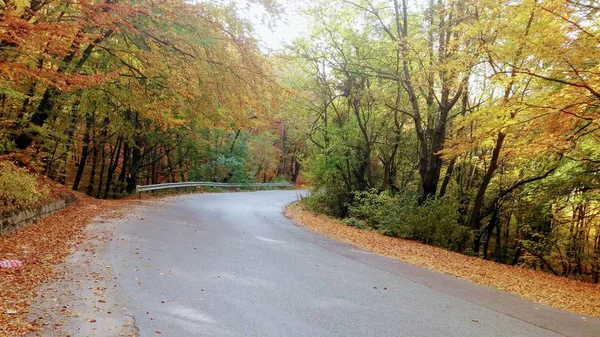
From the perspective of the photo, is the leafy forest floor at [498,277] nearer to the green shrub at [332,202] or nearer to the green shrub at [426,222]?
the green shrub at [426,222]

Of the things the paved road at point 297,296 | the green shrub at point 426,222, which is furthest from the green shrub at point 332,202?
the paved road at point 297,296

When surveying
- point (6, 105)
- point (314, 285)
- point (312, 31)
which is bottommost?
point (314, 285)

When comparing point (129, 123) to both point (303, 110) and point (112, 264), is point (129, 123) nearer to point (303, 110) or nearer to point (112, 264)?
point (303, 110)

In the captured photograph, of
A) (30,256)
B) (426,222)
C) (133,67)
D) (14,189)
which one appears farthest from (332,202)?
(30,256)

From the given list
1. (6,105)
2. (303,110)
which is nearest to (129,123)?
(6,105)

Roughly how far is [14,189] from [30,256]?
317 cm

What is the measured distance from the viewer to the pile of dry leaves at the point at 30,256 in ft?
14.8

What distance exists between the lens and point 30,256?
7066 millimetres

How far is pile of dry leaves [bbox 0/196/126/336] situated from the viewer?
452 centimetres

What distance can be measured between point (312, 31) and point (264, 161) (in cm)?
2154

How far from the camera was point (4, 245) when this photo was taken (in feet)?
24.9

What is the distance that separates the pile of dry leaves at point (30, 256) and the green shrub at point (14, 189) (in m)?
0.61

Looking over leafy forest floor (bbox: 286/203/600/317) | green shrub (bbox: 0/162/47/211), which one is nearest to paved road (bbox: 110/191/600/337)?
leafy forest floor (bbox: 286/203/600/317)

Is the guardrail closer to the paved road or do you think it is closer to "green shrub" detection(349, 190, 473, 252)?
the paved road
